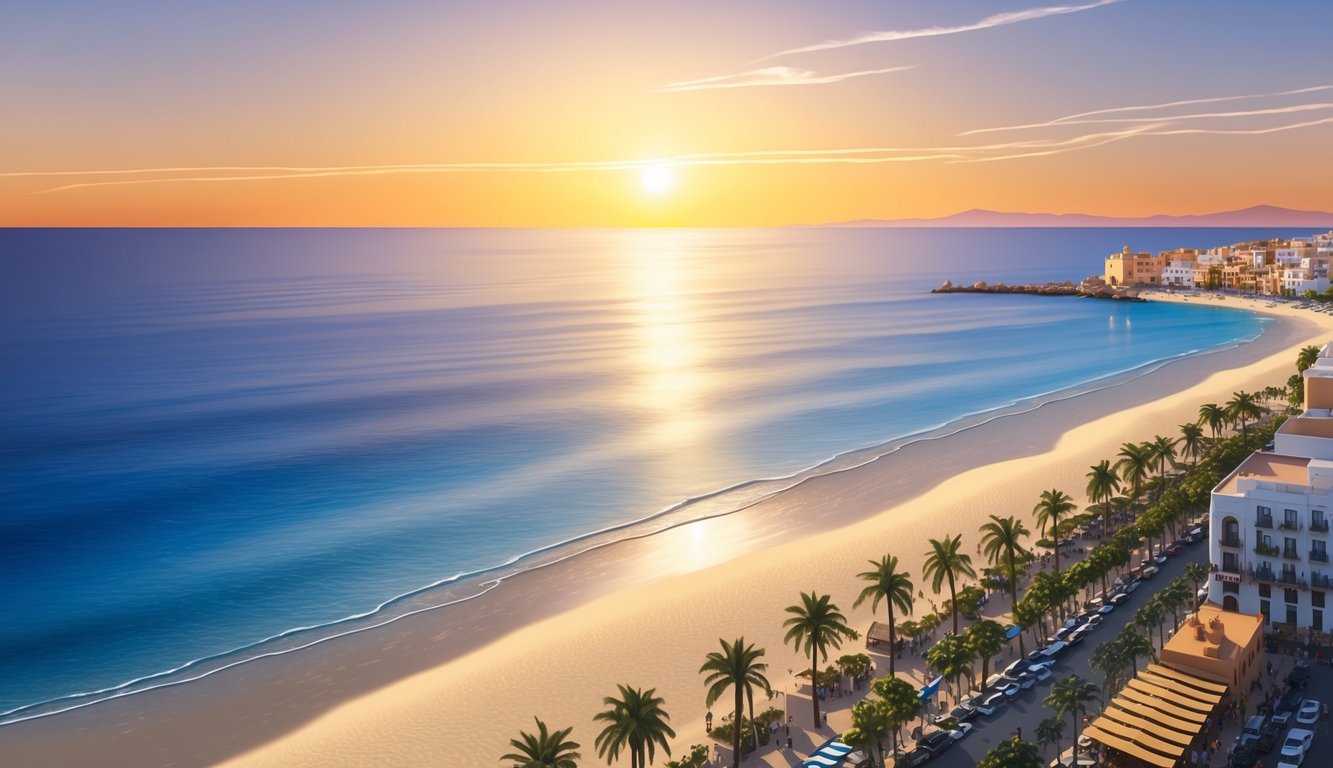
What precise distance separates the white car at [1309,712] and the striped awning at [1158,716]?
8.65ft

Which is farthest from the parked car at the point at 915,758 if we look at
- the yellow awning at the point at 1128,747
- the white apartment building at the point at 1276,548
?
the white apartment building at the point at 1276,548

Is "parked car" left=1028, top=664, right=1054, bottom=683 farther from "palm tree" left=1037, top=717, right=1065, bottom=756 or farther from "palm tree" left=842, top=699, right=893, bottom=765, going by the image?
"palm tree" left=842, top=699, right=893, bottom=765

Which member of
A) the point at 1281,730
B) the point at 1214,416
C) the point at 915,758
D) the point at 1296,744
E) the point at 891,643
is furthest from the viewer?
the point at 1214,416

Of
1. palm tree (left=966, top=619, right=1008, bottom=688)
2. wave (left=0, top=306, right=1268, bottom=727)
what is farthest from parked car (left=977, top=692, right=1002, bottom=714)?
wave (left=0, top=306, right=1268, bottom=727)

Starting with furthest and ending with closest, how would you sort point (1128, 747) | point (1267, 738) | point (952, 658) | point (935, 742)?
1. point (952, 658)
2. point (935, 742)
3. point (1267, 738)
4. point (1128, 747)

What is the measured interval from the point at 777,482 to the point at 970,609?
93.6ft

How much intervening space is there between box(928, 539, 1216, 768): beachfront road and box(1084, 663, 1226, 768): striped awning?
2.10m

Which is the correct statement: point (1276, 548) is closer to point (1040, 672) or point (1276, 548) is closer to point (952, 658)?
Answer: point (1040, 672)

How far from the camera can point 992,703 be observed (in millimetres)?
32719

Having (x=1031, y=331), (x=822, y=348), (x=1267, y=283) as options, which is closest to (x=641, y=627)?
(x=822, y=348)

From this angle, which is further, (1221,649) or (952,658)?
(952,658)

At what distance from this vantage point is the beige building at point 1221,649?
3128 cm

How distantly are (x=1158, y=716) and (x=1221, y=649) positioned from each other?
5017 millimetres

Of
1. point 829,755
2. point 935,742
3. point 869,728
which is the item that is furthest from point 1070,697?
point 829,755
